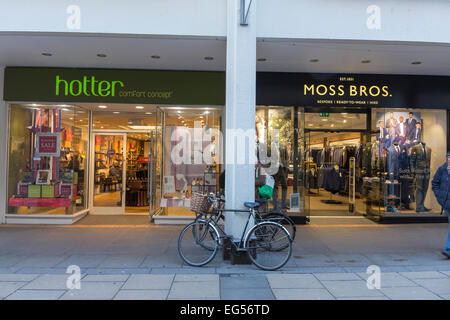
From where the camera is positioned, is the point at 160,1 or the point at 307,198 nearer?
the point at 160,1

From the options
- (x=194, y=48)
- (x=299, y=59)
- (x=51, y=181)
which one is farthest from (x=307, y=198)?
(x=51, y=181)

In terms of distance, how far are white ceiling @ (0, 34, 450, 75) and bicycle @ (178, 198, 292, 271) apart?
3.15m

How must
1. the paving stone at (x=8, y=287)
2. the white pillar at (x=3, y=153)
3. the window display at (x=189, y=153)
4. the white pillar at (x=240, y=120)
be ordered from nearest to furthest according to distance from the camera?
the paving stone at (x=8, y=287), the white pillar at (x=240, y=120), the white pillar at (x=3, y=153), the window display at (x=189, y=153)

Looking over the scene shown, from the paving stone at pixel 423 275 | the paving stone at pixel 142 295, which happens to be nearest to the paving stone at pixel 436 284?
the paving stone at pixel 423 275

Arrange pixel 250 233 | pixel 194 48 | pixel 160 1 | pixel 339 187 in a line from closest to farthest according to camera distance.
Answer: pixel 250 233, pixel 160 1, pixel 194 48, pixel 339 187

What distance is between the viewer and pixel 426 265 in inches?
190

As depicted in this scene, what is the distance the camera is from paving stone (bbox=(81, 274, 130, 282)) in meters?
4.12

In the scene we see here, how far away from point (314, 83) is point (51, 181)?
682 centimetres

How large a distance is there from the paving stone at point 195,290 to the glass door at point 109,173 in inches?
207

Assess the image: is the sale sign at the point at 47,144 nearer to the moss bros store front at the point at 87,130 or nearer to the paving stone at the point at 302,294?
the moss bros store front at the point at 87,130

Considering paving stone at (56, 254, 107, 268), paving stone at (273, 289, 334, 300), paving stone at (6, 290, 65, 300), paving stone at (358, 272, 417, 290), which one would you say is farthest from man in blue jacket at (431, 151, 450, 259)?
paving stone at (6, 290, 65, 300)

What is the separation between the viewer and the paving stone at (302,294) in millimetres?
3600

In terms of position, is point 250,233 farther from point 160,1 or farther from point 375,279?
point 160,1

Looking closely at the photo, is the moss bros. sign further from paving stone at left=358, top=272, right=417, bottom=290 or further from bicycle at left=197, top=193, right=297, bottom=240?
paving stone at left=358, top=272, right=417, bottom=290
